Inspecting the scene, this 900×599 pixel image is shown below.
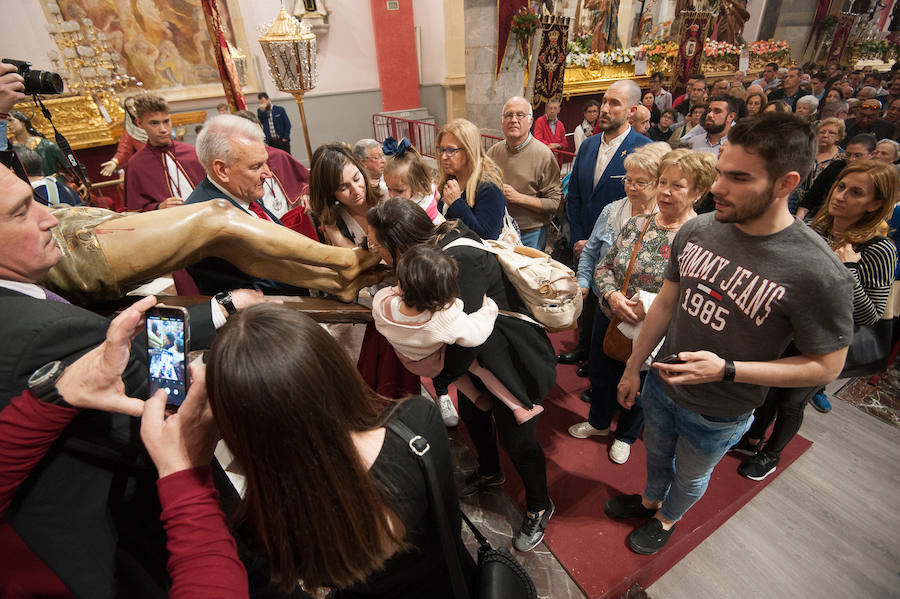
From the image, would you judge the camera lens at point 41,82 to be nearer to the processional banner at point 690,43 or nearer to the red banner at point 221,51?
the red banner at point 221,51

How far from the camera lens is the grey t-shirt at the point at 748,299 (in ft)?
4.11

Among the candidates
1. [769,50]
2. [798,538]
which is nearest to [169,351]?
[798,538]

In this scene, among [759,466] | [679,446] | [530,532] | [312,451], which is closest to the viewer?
[312,451]

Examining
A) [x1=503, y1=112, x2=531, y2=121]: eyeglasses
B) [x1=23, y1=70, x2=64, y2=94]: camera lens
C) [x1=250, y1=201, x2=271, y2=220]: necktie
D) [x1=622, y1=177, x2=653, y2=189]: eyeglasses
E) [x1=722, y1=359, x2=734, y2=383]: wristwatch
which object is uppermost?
[x1=23, y1=70, x2=64, y2=94]: camera lens

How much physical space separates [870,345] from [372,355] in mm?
2895

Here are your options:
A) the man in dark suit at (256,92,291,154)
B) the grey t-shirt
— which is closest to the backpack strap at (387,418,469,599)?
the grey t-shirt

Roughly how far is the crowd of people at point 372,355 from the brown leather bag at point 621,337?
0.5 inches

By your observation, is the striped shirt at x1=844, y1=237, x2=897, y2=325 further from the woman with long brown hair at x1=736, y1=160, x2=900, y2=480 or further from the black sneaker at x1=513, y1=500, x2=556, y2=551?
the black sneaker at x1=513, y1=500, x2=556, y2=551

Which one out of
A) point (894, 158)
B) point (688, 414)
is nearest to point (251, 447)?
point (688, 414)

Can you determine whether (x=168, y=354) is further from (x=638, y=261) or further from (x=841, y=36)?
(x=841, y=36)

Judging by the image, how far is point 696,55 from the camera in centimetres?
1102

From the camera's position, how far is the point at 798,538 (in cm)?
222

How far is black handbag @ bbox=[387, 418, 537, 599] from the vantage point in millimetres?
907

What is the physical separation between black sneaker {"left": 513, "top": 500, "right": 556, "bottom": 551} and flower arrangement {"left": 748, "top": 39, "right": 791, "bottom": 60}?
18.1m
